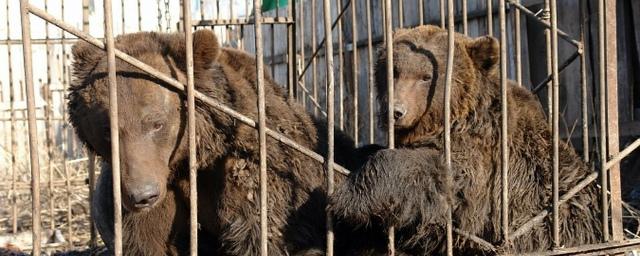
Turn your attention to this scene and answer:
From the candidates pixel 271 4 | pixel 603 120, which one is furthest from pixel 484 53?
pixel 271 4

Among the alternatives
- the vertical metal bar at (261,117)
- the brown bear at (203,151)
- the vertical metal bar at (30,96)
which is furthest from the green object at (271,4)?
the vertical metal bar at (30,96)

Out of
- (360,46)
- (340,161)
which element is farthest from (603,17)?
(360,46)

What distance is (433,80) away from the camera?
18.5 feet

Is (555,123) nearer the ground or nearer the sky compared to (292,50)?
nearer the ground

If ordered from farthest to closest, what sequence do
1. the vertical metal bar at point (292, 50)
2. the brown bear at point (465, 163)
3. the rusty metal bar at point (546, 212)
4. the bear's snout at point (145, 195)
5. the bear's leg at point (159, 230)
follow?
the vertical metal bar at point (292, 50), the bear's leg at point (159, 230), the rusty metal bar at point (546, 212), the brown bear at point (465, 163), the bear's snout at point (145, 195)

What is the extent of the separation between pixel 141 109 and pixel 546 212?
276 centimetres

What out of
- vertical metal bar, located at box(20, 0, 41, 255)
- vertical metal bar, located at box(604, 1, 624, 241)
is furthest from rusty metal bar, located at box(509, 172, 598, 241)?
vertical metal bar, located at box(20, 0, 41, 255)

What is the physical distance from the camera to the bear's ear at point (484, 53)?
5.60 m

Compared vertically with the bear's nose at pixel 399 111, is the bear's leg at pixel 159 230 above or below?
below

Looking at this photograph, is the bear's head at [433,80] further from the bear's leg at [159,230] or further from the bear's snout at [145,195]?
the bear's snout at [145,195]

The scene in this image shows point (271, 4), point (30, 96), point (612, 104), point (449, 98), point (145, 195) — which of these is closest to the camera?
point (30, 96)

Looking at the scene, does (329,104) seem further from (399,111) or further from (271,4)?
(271,4)

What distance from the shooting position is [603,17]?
546cm

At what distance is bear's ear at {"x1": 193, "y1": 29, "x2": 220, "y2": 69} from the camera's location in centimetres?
495
